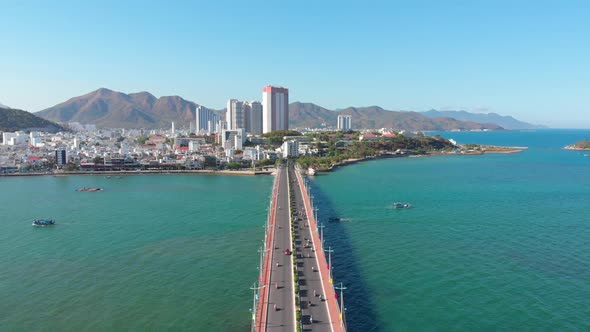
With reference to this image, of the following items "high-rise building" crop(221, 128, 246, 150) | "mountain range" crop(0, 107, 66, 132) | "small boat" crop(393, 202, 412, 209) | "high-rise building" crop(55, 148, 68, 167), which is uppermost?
"mountain range" crop(0, 107, 66, 132)

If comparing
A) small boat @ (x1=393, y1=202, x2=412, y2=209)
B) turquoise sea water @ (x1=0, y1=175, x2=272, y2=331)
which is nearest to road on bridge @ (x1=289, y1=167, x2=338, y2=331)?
turquoise sea water @ (x1=0, y1=175, x2=272, y2=331)

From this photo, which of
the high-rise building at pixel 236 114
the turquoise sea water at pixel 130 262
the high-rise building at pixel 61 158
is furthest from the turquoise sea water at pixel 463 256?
the high-rise building at pixel 236 114

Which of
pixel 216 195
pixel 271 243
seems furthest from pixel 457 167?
pixel 271 243

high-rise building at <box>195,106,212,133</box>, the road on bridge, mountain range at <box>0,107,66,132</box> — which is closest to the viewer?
the road on bridge

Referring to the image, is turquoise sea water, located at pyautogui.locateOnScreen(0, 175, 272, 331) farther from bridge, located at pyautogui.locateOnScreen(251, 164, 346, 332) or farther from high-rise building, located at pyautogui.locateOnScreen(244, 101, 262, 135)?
high-rise building, located at pyautogui.locateOnScreen(244, 101, 262, 135)

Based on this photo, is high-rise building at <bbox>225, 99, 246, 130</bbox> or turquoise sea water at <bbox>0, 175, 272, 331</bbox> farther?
high-rise building at <bbox>225, 99, 246, 130</bbox>

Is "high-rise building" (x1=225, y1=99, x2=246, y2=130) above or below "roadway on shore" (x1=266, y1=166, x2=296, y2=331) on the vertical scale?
above

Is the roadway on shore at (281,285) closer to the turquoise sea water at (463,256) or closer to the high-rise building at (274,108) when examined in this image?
the turquoise sea water at (463,256)
